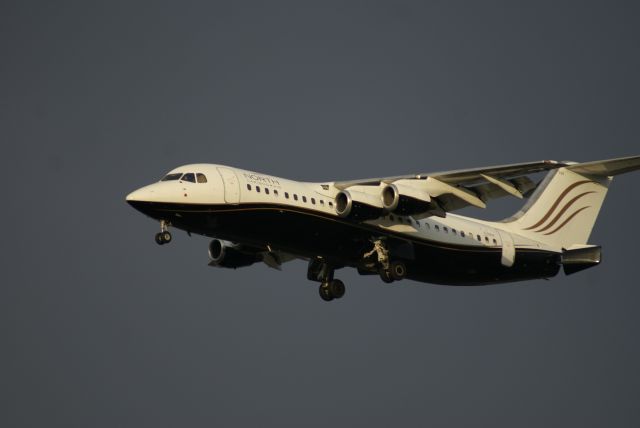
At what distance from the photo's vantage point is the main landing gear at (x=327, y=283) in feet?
89.9

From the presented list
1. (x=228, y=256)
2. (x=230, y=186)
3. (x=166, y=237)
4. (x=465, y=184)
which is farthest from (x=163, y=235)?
(x=465, y=184)

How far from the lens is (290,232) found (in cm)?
2458

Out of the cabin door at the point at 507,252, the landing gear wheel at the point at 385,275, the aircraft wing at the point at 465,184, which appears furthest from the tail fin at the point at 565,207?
the landing gear wheel at the point at 385,275

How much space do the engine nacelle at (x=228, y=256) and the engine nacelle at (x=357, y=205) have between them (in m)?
4.56

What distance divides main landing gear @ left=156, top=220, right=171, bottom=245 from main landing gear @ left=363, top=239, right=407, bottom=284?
509 cm

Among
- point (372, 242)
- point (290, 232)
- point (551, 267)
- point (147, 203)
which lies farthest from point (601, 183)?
point (147, 203)

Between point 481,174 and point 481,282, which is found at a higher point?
point 481,174

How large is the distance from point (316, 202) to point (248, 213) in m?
1.77

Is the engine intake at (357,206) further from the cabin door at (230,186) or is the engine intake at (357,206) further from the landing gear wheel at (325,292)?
the landing gear wheel at (325,292)

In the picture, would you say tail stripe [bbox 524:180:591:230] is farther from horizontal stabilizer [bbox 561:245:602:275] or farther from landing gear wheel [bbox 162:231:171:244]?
landing gear wheel [bbox 162:231:171:244]

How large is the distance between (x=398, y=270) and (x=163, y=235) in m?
6.05

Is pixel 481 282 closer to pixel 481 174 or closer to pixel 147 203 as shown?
pixel 481 174

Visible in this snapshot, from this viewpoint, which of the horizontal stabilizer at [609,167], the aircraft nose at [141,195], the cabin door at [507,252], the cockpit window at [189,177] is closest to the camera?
the aircraft nose at [141,195]

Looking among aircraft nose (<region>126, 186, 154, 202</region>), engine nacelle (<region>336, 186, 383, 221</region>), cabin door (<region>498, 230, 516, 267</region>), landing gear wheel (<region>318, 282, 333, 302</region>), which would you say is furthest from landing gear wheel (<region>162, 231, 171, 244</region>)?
cabin door (<region>498, 230, 516, 267</region>)
